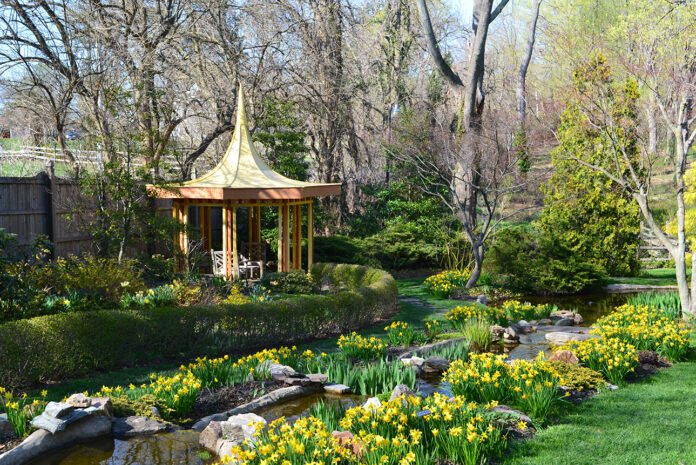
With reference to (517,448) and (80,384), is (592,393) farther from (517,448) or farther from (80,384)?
(80,384)

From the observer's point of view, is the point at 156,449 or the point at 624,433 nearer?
the point at 624,433

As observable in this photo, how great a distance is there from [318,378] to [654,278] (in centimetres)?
1316

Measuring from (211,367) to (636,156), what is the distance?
1322cm

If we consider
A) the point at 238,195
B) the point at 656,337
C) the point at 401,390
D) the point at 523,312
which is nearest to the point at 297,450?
the point at 401,390

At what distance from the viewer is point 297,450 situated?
Answer: 4.67 m

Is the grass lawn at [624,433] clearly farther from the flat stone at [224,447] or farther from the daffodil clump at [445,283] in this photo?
the daffodil clump at [445,283]

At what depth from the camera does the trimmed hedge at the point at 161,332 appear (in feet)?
25.7

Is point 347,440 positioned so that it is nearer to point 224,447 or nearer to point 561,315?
point 224,447

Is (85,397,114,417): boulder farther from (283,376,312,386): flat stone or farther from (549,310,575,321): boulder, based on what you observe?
(549,310,575,321): boulder

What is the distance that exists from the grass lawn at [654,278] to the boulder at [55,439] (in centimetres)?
1382

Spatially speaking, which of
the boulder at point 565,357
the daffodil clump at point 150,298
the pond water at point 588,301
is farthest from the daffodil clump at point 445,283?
the boulder at point 565,357

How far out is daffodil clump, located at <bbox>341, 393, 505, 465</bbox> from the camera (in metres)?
4.89

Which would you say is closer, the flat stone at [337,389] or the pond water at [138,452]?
the pond water at [138,452]

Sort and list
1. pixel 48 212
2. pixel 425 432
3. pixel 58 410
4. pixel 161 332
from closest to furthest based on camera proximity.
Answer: pixel 425 432 → pixel 58 410 → pixel 161 332 → pixel 48 212
